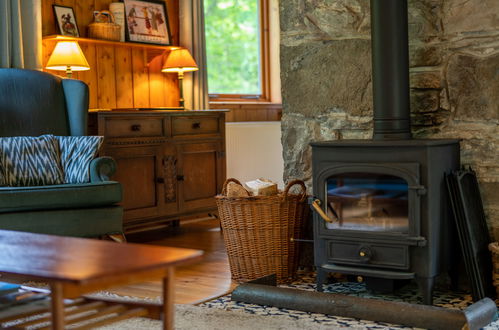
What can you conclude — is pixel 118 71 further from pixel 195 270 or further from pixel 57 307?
pixel 57 307

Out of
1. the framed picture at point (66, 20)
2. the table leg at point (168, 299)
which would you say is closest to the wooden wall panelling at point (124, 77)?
the framed picture at point (66, 20)

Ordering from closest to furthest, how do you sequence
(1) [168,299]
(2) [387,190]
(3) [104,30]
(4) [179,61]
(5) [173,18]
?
1. (1) [168,299]
2. (2) [387,190]
3. (3) [104,30]
4. (4) [179,61]
5. (5) [173,18]

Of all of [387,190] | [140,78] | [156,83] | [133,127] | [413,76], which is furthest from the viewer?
[156,83]

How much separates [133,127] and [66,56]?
0.57 metres

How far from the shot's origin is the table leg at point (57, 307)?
162 centimetres

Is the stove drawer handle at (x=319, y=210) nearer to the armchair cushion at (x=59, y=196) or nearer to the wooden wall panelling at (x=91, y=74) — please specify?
the armchair cushion at (x=59, y=196)

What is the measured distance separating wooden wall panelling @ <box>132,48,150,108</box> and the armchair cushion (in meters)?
1.68

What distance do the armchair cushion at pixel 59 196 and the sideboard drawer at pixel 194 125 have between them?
1167 millimetres

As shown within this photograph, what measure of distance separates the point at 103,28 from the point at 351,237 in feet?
8.36

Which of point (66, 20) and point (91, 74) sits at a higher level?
point (66, 20)

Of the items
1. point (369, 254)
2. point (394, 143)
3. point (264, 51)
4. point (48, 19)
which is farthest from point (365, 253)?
point (264, 51)

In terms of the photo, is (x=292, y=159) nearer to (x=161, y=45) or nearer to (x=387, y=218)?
(x=387, y=218)

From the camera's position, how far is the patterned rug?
8.81ft

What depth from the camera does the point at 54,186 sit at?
359 centimetres
